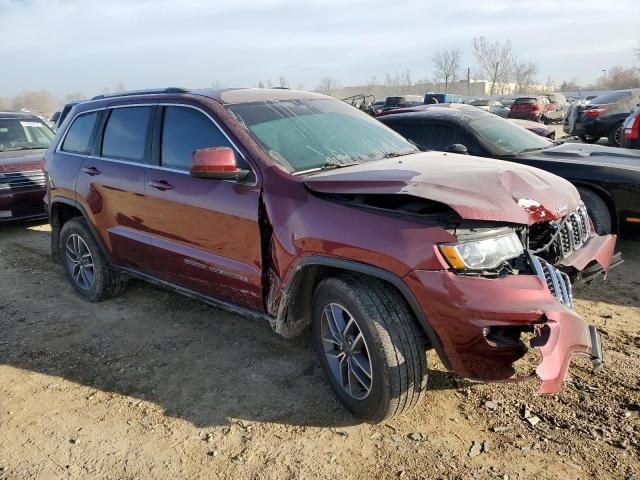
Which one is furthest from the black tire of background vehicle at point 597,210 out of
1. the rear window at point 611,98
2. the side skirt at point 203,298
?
the rear window at point 611,98

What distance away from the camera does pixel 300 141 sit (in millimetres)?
3566

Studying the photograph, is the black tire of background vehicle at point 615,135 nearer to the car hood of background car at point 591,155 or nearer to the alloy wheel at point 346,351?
the car hood of background car at point 591,155

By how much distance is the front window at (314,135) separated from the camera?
11.3 feet

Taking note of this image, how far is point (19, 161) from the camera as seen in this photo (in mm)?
7891

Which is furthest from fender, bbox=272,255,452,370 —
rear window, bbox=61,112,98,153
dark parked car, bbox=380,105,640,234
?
rear window, bbox=61,112,98,153

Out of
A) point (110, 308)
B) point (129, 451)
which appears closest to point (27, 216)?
point (110, 308)

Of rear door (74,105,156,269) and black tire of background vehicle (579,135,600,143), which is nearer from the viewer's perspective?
rear door (74,105,156,269)

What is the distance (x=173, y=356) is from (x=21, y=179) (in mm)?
5292

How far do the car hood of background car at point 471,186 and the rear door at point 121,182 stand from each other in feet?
5.50

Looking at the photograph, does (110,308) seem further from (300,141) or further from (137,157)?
(300,141)

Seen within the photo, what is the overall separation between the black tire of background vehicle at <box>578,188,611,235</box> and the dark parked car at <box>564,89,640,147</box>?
939 cm

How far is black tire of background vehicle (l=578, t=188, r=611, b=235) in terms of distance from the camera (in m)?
5.00

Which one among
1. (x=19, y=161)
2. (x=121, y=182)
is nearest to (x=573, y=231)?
(x=121, y=182)

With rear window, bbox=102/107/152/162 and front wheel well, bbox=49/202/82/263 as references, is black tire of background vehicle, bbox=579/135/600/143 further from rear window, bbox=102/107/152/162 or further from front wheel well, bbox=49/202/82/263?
front wheel well, bbox=49/202/82/263
